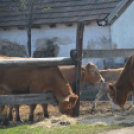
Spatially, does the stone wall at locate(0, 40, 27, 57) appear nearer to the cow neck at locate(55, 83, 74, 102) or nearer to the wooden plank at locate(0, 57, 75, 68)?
the cow neck at locate(55, 83, 74, 102)

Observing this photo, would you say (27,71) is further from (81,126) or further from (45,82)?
(81,126)

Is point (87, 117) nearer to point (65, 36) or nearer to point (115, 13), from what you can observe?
point (115, 13)

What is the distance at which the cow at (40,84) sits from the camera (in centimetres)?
642

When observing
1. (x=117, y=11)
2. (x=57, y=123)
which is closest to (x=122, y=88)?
(x=57, y=123)

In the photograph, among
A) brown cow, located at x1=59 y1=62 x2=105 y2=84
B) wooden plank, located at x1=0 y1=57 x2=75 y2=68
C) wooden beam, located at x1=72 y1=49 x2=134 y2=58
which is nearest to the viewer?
wooden plank, located at x1=0 y1=57 x2=75 y2=68

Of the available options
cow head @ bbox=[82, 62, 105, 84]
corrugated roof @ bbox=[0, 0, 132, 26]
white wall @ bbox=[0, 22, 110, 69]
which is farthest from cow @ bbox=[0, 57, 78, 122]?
white wall @ bbox=[0, 22, 110, 69]

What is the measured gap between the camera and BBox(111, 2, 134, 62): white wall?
12734 millimetres

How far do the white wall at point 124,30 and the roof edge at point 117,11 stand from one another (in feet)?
0.53

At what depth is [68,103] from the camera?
6.38 metres

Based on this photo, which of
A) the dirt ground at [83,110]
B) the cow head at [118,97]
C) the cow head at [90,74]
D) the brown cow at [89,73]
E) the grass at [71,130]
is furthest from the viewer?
the cow head at [90,74]

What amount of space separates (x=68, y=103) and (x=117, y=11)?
7.24 metres

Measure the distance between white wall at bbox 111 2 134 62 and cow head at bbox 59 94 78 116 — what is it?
6766 millimetres

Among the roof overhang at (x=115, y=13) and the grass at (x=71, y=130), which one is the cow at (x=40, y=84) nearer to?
the grass at (x=71, y=130)

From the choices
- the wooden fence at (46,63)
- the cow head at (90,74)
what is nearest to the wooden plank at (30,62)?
the wooden fence at (46,63)
